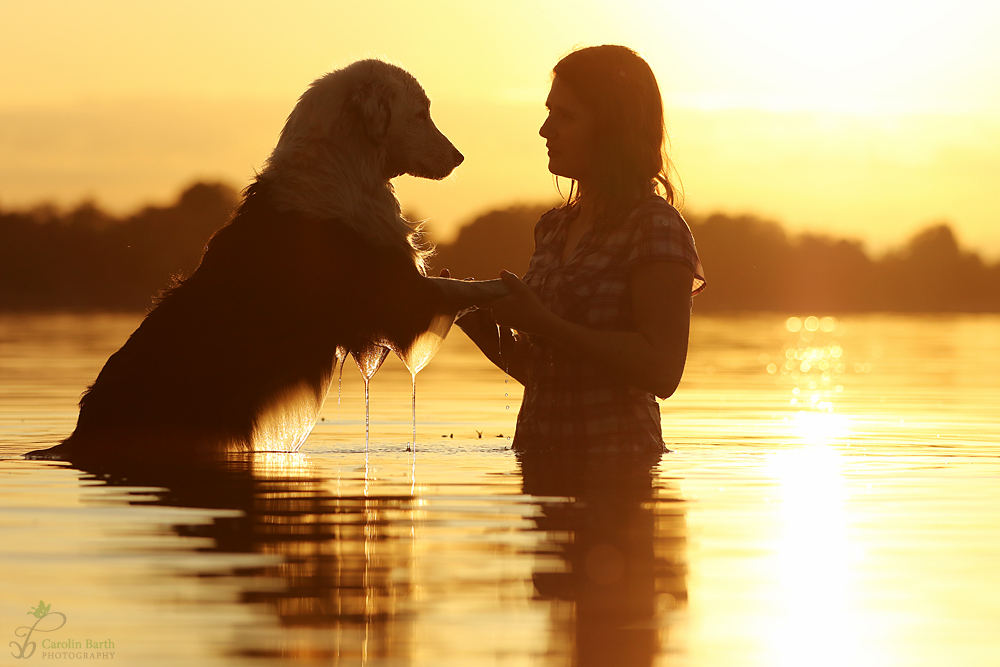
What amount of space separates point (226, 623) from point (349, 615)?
0.27 metres

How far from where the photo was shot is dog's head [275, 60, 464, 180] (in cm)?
605

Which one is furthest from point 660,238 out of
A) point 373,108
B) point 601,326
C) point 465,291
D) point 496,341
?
point 373,108

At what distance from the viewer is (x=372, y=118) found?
610cm

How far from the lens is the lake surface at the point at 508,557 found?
2742 mm

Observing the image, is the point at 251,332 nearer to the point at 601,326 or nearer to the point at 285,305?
the point at 285,305

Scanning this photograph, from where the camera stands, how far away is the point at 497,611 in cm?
302

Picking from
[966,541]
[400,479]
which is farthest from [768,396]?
[966,541]

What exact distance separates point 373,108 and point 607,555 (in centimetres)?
300

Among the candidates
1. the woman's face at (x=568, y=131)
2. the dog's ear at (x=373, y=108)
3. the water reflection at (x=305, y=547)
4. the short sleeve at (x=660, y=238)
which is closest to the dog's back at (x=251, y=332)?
the water reflection at (x=305, y=547)

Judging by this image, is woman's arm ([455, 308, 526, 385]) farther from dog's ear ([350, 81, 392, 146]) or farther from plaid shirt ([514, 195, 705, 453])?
dog's ear ([350, 81, 392, 146])

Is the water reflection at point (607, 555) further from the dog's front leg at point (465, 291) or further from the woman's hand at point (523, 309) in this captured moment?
the dog's front leg at point (465, 291)

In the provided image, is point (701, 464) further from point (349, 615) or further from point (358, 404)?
point (358, 404)

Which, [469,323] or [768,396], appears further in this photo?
[768,396]

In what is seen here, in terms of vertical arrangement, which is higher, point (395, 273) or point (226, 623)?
point (395, 273)
